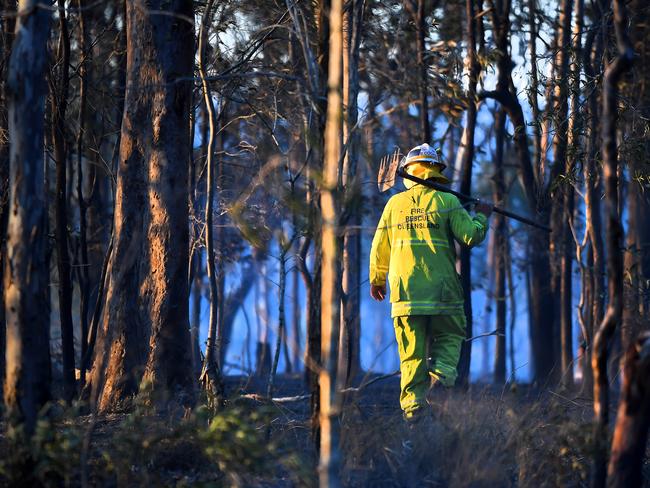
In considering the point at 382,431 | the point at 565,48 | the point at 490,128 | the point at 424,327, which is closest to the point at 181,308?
the point at 424,327

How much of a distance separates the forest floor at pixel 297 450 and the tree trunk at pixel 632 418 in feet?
1.04

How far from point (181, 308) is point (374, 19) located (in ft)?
21.9

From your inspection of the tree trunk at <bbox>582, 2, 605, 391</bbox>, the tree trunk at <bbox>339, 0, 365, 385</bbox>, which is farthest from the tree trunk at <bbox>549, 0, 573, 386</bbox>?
the tree trunk at <bbox>339, 0, 365, 385</bbox>

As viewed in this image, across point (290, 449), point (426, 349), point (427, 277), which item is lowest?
point (290, 449)

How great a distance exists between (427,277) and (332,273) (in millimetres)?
3325

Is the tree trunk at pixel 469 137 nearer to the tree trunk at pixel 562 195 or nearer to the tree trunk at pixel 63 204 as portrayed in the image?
the tree trunk at pixel 562 195

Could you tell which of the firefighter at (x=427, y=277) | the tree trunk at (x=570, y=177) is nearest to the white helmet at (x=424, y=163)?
the firefighter at (x=427, y=277)

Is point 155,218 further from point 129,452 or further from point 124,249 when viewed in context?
point 129,452

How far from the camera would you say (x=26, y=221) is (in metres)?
5.04

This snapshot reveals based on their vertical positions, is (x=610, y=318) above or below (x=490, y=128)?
below

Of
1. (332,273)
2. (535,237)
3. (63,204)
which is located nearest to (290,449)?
(332,273)

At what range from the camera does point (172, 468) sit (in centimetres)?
568

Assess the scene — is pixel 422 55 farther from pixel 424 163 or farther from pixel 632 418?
pixel 632 418

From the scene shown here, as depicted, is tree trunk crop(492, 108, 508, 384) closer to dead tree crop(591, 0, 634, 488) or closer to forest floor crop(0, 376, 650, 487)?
forest floor crop(0, 376, 650, 487)
